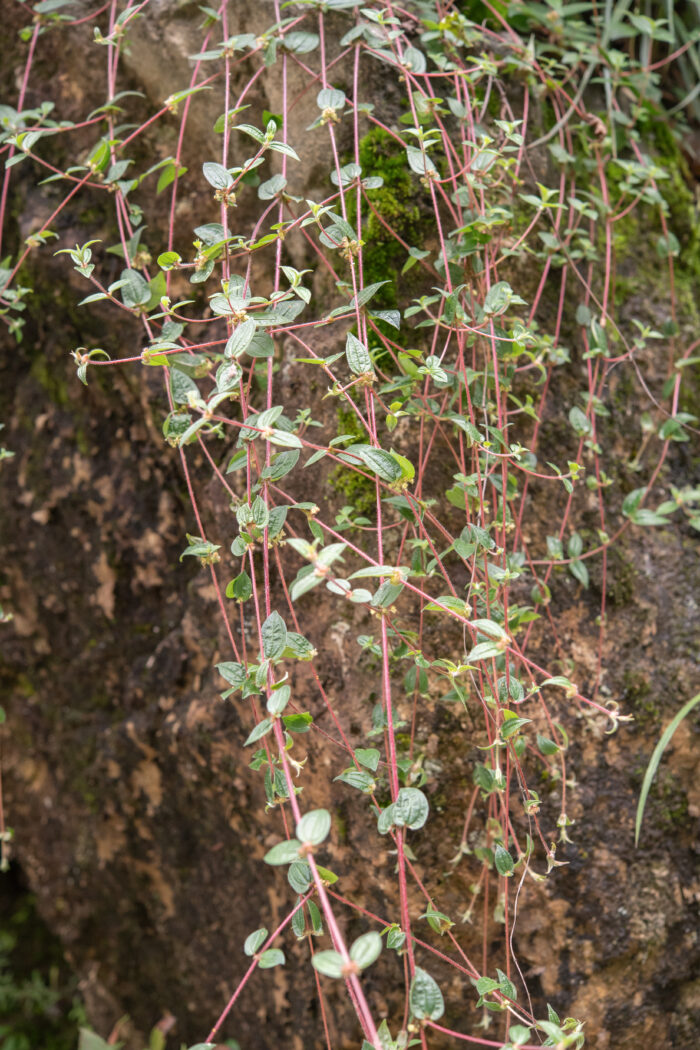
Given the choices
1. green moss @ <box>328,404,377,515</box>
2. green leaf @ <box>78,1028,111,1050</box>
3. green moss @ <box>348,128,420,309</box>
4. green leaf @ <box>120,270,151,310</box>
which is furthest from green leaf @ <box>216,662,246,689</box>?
green leaf @ <box>78,1028,111,1050</box>

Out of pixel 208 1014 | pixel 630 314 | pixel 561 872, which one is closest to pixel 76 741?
pixel 208 1014

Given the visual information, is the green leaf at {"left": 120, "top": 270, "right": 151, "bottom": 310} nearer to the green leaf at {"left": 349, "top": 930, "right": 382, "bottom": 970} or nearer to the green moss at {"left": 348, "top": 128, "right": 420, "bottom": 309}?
the green moss at {"left": 348, "top": 128, "right": 420, "bottom": 309}

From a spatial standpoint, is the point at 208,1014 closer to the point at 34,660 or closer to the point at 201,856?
the point at 201,856

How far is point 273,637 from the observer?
0.90 m

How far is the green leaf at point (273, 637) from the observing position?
0.89 m

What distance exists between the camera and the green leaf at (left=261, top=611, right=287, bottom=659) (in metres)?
0.89

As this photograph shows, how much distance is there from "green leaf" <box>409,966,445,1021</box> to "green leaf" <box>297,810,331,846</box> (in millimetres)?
170

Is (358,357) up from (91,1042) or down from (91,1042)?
up

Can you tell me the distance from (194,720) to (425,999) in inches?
31.8

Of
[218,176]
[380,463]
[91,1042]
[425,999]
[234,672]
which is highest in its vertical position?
[218,176]

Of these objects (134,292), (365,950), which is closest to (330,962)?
(365,950)

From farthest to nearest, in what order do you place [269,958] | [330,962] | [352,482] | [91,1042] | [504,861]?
[91,1042] → [352,482] → [504,861] → [269,958] → [330,962]

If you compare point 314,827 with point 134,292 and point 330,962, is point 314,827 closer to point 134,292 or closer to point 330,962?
point 330,962

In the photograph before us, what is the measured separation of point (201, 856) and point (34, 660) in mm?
614
